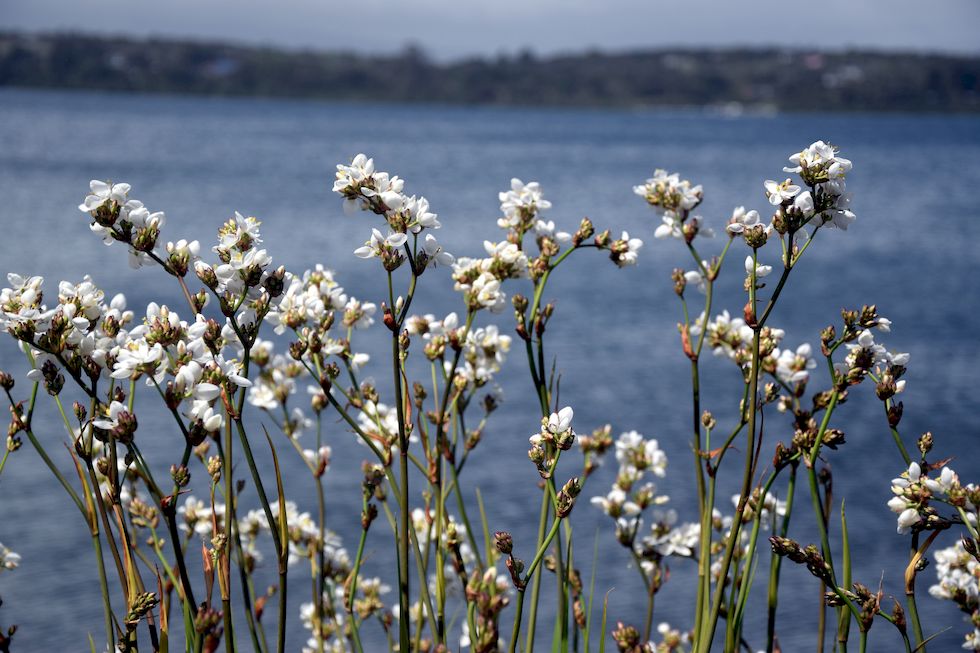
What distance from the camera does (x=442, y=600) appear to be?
2564 mm

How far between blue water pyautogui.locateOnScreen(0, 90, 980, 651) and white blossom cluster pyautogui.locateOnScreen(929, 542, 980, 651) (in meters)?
1.45

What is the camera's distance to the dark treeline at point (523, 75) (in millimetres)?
137375

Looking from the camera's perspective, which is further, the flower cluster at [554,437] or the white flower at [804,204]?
the white flower at [804,204]

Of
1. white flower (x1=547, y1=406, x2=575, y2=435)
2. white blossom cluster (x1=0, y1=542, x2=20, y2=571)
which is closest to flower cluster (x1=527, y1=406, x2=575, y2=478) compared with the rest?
white flower (x1=547, y1=406, x2=575, y2=435)

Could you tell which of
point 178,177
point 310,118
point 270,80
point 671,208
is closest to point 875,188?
point 178,177

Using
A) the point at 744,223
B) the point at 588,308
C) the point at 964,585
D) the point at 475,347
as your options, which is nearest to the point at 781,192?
the point at 744,223

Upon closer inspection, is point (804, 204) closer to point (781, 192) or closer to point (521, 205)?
point (781, 192)

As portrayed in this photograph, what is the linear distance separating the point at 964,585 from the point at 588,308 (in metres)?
15.9

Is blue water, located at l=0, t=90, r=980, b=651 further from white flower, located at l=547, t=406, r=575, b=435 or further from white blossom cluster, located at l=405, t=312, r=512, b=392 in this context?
white flower, located at l=547, t=406, r=575, b=435

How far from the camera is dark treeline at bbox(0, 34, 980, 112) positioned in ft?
451

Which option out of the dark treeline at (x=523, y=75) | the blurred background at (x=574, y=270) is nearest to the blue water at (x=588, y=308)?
the blurred background at (x=574, y=270)

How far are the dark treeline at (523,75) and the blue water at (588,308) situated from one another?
8634 centimetres

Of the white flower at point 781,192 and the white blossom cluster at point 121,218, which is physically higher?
the white flower at point 781,192

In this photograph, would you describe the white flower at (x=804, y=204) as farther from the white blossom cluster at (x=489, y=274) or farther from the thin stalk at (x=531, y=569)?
the thin stalk at (x=531, y=569)
